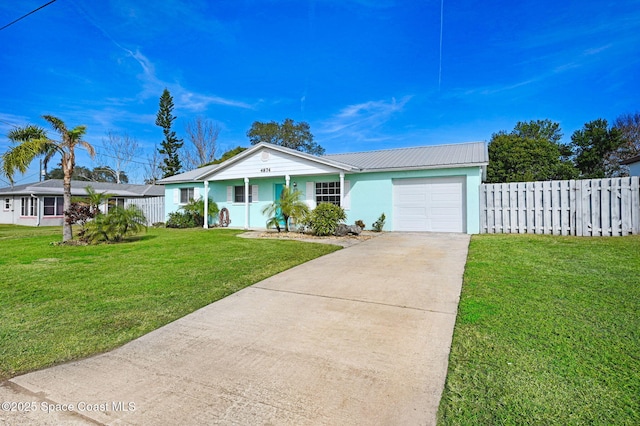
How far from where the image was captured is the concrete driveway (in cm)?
214

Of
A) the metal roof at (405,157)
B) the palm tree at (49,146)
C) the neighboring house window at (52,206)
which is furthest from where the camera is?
the neighboring house window at (52,206)

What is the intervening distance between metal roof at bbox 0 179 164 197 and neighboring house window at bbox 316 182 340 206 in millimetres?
15959

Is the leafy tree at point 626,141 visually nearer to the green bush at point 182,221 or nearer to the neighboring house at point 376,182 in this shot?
the neighboring house at point 376,182

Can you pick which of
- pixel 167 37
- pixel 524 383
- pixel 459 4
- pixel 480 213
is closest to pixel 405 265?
pixel 524 383

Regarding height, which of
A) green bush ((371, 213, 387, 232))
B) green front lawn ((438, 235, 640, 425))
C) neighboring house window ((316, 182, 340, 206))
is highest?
neighboring house window ((316, 182, 340, 206))

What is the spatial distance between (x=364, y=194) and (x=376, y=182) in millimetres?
748

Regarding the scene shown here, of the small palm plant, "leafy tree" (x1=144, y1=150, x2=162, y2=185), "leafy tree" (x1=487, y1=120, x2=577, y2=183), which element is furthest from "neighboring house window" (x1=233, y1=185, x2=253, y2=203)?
"leafy tree" (x1=144, y1=150, x2=162, y2=185)

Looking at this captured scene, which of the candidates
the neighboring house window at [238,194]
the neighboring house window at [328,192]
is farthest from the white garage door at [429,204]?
the neighboring house window at [238,194]

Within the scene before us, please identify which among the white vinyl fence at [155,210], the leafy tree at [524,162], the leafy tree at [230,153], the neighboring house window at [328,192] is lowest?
the white vinyl fence at [155,210]

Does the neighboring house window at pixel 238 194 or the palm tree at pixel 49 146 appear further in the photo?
the neighboring house window at pixel 238 194

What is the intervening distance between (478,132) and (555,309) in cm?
2219

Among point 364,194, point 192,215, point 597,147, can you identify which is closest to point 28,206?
point 192,215

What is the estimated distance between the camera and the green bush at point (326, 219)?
11.9m

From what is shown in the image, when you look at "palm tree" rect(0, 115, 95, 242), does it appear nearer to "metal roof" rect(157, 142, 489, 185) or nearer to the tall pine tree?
"metal roof" rect(157, 142, 489, 185)
